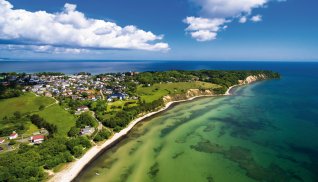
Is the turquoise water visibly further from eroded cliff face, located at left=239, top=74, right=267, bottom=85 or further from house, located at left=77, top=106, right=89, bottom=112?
eroded cliff face, located at left=239, top=74, right=267, bottom=85

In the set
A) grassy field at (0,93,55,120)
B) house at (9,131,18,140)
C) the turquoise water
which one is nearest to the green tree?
the turquoise water

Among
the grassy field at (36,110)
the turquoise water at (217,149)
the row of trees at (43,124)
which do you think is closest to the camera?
the turquoise water at (217,149)

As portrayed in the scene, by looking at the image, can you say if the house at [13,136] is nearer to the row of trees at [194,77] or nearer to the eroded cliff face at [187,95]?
the eroded cliff face at [187,95]

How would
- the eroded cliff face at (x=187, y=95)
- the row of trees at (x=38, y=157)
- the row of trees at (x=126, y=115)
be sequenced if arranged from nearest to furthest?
the row of trees at (x=38, y=157) < the row of trees at (x=126, y=115) < the eroded cliff face at (x=187, y=95)

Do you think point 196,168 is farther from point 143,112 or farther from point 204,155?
point 143,112

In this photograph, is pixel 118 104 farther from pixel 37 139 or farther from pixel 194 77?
pixel 194 77

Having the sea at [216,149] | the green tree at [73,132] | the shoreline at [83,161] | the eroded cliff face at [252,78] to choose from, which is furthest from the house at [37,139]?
the eroded cliff face at [252,78]

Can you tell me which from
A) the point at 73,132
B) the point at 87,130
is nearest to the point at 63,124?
the point at 87,130

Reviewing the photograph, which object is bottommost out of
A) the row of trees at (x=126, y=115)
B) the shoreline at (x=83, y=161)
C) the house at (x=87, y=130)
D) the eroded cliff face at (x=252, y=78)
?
the shoreline at (x=83, y=161)
